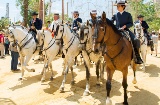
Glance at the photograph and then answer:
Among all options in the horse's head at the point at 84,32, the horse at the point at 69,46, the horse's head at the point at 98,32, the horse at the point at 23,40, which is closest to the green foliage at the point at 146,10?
the horse at the point at 23,40

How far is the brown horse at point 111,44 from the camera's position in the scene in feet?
19.9

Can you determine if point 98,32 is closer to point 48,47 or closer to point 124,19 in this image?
point 124,19

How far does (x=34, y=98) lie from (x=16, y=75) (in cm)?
418

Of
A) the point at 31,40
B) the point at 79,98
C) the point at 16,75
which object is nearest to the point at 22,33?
the point at 31,40

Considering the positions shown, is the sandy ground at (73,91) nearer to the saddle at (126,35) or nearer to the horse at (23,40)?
the horse at (23,40)

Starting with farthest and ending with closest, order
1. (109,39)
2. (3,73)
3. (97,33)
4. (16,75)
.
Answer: (3,73) → (16,75) → (109,39) → (97,33)

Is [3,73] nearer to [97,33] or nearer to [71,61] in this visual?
[71,61]

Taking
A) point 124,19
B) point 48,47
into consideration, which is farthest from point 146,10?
point 124,19

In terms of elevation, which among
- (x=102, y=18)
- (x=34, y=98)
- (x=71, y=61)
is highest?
(x=102, y=18)

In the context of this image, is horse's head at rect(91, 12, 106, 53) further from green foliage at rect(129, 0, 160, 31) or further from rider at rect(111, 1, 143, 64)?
green foliage at rect(129, 0, 160, 31)

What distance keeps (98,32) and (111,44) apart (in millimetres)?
836

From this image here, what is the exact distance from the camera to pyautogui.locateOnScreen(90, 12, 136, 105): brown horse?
239 inches

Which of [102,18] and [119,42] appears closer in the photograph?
[102,18]

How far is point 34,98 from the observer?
8297mm
